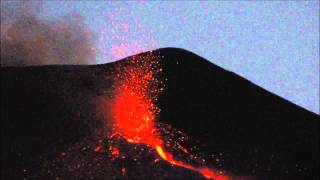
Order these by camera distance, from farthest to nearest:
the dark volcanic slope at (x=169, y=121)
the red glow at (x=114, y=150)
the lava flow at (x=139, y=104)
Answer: the lava flow at (x=139, y=104) < the dark volcanic slope at (x=169, y=121) < the red glow at (x=114, y=150)

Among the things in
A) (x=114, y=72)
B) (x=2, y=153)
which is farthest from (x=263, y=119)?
(x=2, y=153)

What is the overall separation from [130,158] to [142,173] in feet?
1.95

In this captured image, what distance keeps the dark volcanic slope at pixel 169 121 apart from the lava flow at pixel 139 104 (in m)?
0.45

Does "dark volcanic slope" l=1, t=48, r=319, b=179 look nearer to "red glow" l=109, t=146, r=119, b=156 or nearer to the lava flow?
"red glow" l=109, t=146, r=119, b=156

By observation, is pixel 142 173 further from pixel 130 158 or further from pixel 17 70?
pixel 17 70

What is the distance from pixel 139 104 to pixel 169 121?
1.40 meters

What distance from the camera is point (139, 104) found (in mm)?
17812

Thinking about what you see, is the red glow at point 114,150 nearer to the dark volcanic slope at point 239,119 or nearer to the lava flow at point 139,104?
the lava flow at point 139,104

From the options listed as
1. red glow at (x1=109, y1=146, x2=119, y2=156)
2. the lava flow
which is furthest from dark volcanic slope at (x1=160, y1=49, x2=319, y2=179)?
red glow at (x1=109, y1=146, x2=119, y2=156)

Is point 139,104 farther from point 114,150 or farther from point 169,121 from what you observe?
point 114,150

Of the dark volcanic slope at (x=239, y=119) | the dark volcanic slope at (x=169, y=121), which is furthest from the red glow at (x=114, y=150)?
the dark volcanic slope at (x=239, y=119)

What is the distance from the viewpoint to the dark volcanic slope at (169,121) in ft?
37.6

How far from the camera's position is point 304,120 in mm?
18219

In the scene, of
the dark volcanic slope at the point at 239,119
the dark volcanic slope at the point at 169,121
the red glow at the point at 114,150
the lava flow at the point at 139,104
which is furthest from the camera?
the dark volcanic slope at the point at 239,119
